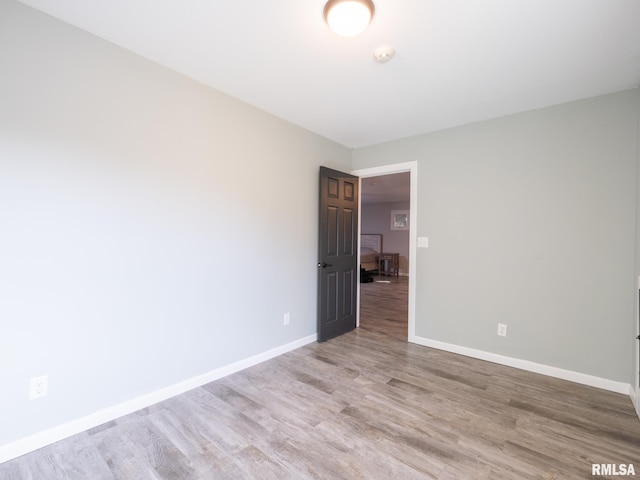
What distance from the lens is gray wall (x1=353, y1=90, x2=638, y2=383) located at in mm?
2387

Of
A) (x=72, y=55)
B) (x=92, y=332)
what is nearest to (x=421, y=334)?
(x=92, y=332)

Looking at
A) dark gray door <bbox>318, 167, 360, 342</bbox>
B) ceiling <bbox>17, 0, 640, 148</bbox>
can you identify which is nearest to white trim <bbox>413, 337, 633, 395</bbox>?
dark gray door <bbox>318, 167, 360, 342</bbox>

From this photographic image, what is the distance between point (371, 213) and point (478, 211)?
7.41m

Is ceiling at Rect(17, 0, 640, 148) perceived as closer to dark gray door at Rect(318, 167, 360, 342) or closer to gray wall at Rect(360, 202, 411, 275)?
dark gray door at Rect(318, 167, 360, 342)

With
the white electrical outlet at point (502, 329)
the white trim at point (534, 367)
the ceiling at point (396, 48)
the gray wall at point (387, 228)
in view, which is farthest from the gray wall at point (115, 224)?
the gray wall at point (387, 228)

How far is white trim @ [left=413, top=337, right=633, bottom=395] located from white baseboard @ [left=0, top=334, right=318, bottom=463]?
1971 mm

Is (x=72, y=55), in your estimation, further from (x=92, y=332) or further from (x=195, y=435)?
(x=195, y=435)

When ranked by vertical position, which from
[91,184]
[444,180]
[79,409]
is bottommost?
[79,409]

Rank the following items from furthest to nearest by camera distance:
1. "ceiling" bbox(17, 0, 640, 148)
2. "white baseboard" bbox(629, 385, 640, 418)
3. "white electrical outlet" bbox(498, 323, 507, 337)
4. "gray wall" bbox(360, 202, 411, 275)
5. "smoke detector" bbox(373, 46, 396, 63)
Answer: "gray wall" bbox(360, 202, 411, 275) < "white electrical outlet" bbox(498, 323, 507, 337) < "white baseboard" bbox(629, 385, 640, 418) < "smoke detector" bbox(373, 46, 396, 63) < "ceiling" bbox(17, 0, 640, 148)

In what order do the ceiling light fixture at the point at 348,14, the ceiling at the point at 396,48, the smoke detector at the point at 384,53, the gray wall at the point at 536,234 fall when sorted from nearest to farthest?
1. the ceiling light fixture at the point at 348,14
2. the ceiling at the point at 396,48
3. the smoke detector at the point at 384,53
4. the gray wall at the point at 536,234

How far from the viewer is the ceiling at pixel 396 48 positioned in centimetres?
161

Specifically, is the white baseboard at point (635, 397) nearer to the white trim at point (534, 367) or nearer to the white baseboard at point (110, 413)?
the white trim at point (534, 367)

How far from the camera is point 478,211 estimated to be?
120 inches
